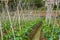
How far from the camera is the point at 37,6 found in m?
28.1

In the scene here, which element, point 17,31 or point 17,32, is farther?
point 17,31

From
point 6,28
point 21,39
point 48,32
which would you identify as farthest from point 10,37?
point 6,28

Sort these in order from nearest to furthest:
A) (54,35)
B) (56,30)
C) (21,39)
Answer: (21,39), (54,35), (56,30)

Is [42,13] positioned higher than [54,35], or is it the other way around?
[54,35]

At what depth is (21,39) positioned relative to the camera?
7.74 m

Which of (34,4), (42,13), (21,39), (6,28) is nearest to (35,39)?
→ (6,28)

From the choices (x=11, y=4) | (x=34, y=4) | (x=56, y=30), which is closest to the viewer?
(x=56, y=30)

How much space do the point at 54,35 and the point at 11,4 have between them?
16902mm

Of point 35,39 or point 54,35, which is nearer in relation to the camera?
point 54,35

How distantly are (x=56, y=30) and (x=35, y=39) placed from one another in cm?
150

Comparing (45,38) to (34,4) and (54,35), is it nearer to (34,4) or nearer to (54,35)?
(54,35)

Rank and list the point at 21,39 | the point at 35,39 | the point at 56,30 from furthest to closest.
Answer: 1. the point at 35,39
2. the point at 56,30
3. the point at 21,39

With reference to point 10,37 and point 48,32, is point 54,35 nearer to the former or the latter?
point 48,32

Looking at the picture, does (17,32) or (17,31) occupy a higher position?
(17,32)
